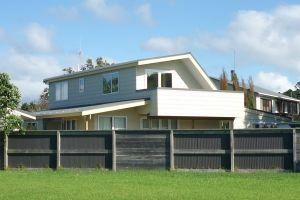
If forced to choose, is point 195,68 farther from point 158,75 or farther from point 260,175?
point 260,175

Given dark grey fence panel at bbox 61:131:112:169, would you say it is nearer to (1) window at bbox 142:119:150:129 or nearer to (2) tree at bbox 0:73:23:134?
(2) tree at bbox 0:73:23:134

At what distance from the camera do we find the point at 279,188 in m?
16.0

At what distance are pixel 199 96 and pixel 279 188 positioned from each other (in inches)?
719

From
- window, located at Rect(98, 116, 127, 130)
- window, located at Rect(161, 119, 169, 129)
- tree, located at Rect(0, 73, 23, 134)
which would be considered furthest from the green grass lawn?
window, located at Rect(161, 119, 169, 129)

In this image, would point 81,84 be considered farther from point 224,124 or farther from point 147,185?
point 147,185

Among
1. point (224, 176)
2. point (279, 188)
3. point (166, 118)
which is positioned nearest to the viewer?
point (279, 188)

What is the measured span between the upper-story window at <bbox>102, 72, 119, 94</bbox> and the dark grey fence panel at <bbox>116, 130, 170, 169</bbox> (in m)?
13.3

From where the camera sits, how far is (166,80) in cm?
3647

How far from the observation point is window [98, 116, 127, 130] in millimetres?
33750

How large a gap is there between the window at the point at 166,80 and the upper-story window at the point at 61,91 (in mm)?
8319

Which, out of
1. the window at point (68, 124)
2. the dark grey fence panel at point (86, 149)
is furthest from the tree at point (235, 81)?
the dark grey fence panel at point (86, 149)

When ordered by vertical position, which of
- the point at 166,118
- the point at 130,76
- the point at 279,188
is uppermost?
the point at 130,76

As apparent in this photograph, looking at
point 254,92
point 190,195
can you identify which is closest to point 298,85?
point 254,92

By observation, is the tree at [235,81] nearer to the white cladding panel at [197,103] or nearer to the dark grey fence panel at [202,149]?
the white cladding panel at [197,103]
